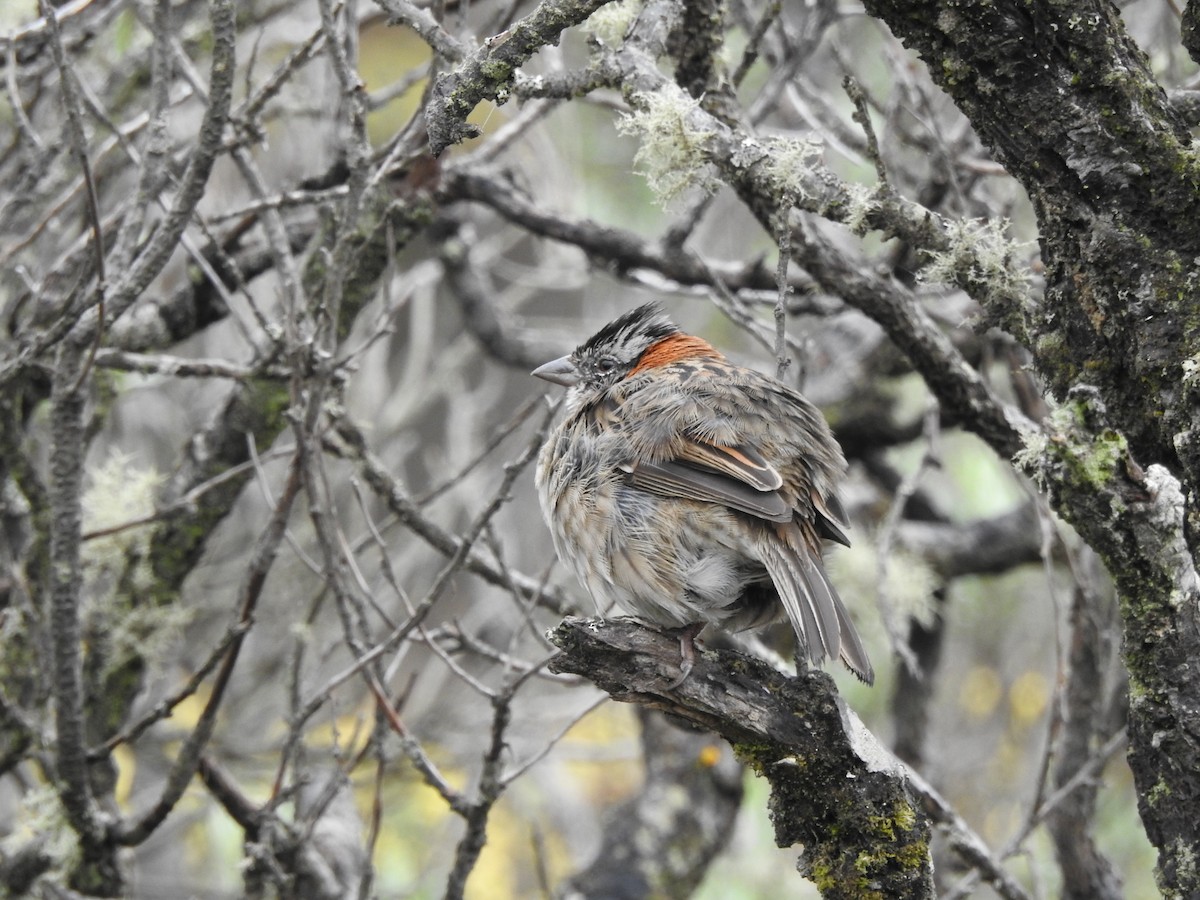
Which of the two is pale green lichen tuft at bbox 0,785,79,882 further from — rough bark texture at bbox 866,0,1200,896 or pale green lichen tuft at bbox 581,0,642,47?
rough bark texture at bbox 866,0,1200,896

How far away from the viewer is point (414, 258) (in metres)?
Answer: 9.62

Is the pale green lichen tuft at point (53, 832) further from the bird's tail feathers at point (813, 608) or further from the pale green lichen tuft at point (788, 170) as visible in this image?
the pale green lichen tuft at point (788, 170)

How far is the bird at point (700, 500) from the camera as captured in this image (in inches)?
127

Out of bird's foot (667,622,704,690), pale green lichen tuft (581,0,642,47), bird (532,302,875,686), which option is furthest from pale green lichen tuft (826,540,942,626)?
pale green lichen tuft (581,0,642,47)

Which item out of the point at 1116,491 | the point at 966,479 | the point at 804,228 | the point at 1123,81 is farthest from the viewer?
the point at 966,479

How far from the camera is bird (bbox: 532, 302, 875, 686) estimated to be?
10.6 feet

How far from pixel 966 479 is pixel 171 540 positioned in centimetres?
459

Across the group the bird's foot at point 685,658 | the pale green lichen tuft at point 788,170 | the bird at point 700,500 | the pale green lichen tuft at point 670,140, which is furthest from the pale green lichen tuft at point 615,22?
the bird's foot at point 685,658

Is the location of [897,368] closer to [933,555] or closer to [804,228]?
[933,555]

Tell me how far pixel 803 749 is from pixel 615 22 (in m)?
→ 1.99

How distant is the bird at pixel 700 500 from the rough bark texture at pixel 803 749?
16.8 inches

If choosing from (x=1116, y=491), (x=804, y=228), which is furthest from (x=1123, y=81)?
(x=804, y=228)

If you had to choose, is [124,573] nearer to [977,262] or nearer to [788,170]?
[788,170]

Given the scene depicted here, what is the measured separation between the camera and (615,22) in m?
3.35
